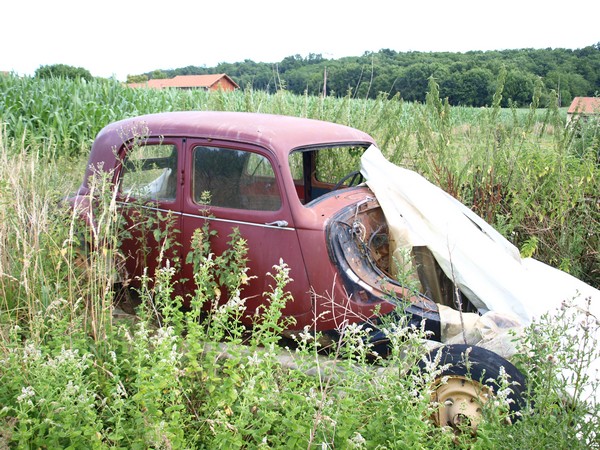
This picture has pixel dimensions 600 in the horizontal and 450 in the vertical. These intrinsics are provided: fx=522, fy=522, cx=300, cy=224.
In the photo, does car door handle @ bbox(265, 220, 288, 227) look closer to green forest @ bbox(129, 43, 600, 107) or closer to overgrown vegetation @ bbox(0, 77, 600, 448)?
overgrown vegetation @ bbox(0, 77, 600, 448)

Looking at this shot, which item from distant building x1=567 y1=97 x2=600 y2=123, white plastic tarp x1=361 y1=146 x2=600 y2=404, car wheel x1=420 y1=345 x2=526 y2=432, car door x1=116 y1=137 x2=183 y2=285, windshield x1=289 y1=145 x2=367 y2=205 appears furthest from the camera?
distant building x1=567 y1=97 x2=600 y2=123

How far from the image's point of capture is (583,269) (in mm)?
5391

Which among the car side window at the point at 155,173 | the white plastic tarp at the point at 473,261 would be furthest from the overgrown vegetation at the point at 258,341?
the car side window at the point at 155,173

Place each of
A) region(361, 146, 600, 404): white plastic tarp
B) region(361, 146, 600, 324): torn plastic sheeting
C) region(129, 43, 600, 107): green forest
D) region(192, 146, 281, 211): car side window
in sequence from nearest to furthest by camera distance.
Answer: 1. region(361, 146, 600, 404): white plastic tarp
2. region(361, 146, 600, 324): torn plastic sheeting
3. region(192, 146, 281, 211): car side window
4. region(129, 43, 600, 107): green forest

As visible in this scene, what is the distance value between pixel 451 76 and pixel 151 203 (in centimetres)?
861

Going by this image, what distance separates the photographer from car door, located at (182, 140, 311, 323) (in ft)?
13.2

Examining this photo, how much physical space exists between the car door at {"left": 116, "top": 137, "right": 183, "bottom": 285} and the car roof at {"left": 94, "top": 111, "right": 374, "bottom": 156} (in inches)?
6.0

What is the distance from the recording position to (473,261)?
4055 mm

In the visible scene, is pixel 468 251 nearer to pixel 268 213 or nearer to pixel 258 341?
pixel 268 213

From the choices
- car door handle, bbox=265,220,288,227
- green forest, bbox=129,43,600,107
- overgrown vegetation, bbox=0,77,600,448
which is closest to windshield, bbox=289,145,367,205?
car door handle, bbox=265,220,288,227

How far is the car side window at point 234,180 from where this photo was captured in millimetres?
4215

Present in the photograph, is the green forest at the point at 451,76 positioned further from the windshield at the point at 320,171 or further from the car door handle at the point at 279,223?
Answer: the car door handle at the point at 279,223

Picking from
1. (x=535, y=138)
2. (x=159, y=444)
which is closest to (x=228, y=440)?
(x=159, y=444)

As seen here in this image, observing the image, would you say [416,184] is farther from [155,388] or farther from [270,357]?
[155,388]
